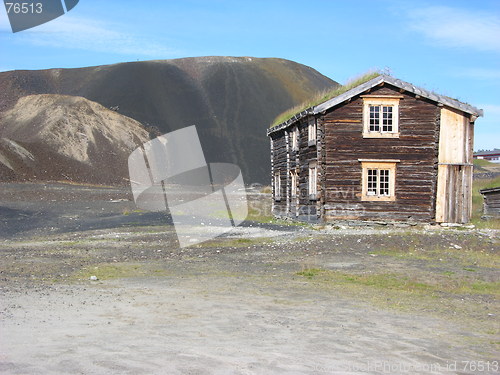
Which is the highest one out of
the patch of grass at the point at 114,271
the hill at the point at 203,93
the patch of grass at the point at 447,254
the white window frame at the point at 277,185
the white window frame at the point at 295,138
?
the hill at the point at 203,93

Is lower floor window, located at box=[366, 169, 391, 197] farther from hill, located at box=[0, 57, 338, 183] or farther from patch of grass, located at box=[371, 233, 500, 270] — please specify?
hill, located at box=[0, 57, 338, 183]

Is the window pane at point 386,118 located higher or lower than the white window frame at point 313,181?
higher

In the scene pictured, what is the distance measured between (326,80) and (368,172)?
107058 mm

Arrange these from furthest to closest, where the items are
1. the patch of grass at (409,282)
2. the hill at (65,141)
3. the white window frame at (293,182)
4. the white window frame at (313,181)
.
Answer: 1. the hill at (65,141)
2. the white window frame at (293,182)
3. the white window frame at (313,181)
4. the patch of grass at (409,282)

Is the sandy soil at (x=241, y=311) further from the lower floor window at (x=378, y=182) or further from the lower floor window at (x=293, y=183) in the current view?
the lower floor window at (x=293, y=183)

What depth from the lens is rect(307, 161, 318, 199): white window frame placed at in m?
26.9

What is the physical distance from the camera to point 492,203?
33750 mm

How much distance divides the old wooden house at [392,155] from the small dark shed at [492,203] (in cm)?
709

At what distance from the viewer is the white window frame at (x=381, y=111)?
26.4m

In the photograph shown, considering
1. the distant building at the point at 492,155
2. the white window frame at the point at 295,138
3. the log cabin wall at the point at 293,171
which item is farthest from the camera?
the distant building at the point at 492,155

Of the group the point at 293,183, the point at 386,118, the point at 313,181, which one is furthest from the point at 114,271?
the point at 293,183

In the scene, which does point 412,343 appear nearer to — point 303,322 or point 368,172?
point 303,322

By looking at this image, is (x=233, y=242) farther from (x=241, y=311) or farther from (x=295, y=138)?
(x=241, y=311)

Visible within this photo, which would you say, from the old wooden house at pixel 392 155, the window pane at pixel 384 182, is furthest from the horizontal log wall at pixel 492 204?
the window pane at pixel 384 182
